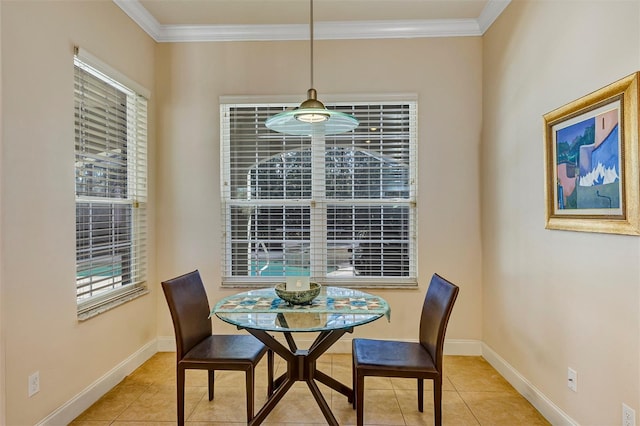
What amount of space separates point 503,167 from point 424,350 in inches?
61.8

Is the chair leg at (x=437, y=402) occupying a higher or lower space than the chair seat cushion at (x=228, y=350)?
lower

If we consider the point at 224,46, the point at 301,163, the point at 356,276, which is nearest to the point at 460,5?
the point at 301,163

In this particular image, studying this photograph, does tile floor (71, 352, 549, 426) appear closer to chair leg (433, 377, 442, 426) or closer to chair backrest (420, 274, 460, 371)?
chair leg (433, 377, 442, 426)

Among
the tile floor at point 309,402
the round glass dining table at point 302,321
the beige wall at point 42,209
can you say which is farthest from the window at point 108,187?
the round glass dining table at point 302,321

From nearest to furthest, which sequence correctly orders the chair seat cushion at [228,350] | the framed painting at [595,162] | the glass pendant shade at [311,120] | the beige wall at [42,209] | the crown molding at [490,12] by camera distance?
the framed painting at [595,162] → the beige wall at [42,209] → the glass pendant shade at [311,120] → the chair seat cushion at [228,350] → the crown molding at [490,12]

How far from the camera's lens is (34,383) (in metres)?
1.94

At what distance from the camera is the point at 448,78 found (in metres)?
3.14

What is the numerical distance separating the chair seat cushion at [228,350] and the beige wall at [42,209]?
0.81 m

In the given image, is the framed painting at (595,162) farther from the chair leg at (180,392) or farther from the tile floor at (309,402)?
the chair leg at (180,392)

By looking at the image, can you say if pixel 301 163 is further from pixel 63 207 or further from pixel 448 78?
pixel 63 207

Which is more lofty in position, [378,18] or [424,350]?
[378,18]

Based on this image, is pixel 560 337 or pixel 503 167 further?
pixel 503 167

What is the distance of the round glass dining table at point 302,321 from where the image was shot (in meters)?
1.84

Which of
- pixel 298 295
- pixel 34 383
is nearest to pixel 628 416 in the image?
pixel 298 295
